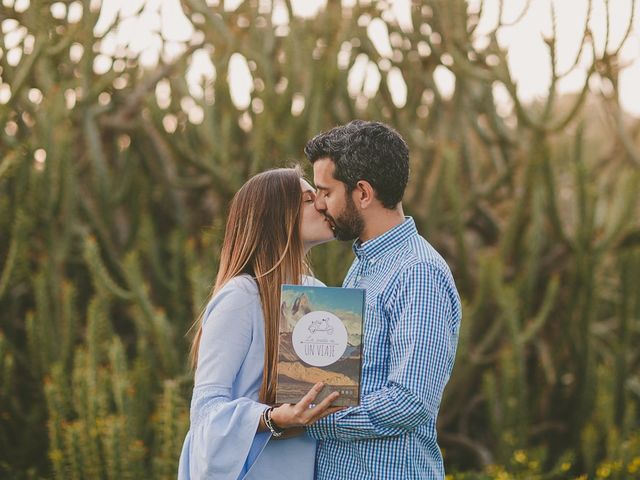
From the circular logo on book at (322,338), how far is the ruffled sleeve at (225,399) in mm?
254

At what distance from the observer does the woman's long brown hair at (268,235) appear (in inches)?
103

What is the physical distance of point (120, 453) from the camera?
472 centimetres

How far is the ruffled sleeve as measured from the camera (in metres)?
2.38

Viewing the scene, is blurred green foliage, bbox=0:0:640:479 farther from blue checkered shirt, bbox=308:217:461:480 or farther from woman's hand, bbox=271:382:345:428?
woman's hand, bbox=271:382:345:428

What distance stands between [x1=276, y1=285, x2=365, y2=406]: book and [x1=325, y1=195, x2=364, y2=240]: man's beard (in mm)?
430

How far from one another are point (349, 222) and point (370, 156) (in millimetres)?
230

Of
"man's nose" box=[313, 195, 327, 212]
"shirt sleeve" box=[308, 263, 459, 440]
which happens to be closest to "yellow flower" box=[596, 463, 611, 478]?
"shirt sleeve" box=[308, 263, 459, 440]

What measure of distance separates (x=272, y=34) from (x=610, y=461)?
4229 millimetres

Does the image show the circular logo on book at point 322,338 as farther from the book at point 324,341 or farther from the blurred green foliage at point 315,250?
the blurred green foliage at point 315,250

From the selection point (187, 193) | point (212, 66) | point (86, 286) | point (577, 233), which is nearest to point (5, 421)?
point (86, 286)

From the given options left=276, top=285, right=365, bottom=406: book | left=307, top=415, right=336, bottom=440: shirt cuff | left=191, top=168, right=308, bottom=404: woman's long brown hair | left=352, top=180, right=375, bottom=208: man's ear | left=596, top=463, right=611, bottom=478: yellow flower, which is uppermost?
left=352, top=180, right=375, bottom=208: man's ear

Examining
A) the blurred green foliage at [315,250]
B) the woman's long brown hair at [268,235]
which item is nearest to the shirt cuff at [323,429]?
the woman's long brown hair at [268,235]

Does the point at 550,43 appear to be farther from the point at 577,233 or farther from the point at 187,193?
the point at 187,193

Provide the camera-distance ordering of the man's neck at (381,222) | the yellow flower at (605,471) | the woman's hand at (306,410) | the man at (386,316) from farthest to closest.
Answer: the yellow flower at (605,471), the man's neck at (381,222), the man at (386,316), the woman's hand at (306,410)
